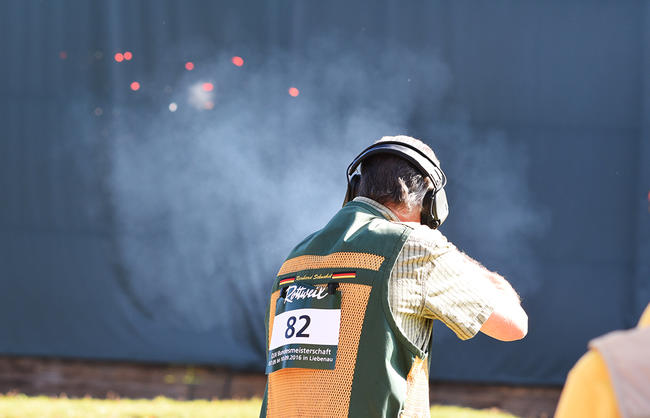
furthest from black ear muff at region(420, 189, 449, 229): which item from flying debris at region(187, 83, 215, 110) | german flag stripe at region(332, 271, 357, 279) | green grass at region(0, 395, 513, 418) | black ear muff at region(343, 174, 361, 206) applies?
flying debris at region(187, 83, 215, 110)

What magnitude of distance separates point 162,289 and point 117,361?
0.54m

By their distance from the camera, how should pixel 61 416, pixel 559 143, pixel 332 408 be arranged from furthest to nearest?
pixel 559 143 < pixel 61 416 < pixel 332 408

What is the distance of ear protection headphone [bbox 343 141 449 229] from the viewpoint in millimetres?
1854

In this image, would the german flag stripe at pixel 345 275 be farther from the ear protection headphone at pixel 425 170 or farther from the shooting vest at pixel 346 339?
the ear protection headphone at pixel 425 170

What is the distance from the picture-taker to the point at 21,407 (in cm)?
416

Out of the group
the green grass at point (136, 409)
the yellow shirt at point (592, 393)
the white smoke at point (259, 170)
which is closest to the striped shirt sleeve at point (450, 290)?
the yellow shirt at point (592, 393)

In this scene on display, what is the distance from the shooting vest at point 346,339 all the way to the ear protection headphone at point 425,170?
0.55ft

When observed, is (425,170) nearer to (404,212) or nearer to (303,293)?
(404,212)

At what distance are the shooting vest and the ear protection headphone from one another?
0.17 meters

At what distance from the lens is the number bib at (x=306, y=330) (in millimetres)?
1673

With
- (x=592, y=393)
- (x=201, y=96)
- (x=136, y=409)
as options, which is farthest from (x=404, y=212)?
(x=201, y=96)

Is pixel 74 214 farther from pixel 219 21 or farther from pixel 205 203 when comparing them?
pixel 219 21

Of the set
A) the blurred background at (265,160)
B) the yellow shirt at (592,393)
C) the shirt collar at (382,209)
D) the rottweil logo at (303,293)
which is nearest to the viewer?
the yellow shirt at (592,393)

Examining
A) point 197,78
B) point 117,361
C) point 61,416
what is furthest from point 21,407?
point 197,78
